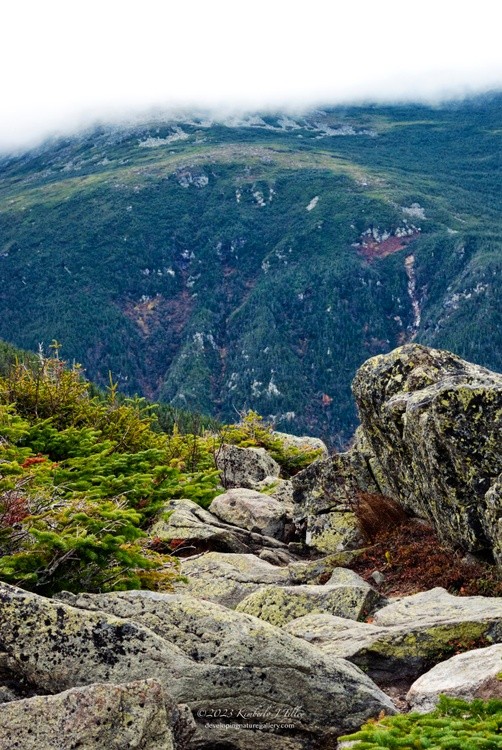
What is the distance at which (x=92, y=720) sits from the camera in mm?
7594

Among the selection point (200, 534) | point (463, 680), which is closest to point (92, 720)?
point (463, 680)

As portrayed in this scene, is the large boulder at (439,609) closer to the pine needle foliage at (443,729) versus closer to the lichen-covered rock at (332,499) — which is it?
the pine needle foliage at (443,729)

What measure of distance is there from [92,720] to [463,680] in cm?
470

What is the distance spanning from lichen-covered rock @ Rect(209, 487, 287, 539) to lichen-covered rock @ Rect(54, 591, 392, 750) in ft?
40.9

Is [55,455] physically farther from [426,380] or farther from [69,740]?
[69,740]

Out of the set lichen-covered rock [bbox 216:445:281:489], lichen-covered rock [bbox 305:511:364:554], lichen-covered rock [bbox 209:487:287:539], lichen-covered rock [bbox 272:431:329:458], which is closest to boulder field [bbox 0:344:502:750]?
lichen-covered rock [bbox 305:511:364:554]

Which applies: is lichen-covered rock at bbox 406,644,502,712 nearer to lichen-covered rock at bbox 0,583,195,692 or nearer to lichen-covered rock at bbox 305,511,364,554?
lichen-covered rock at bbox 0,583,195,692

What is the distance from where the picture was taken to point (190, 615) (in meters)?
10.0

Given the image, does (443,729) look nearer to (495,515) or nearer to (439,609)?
(439,609)

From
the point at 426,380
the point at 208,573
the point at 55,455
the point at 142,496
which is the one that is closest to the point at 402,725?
the point at 208,573

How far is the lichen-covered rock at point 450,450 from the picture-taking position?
1561 cm

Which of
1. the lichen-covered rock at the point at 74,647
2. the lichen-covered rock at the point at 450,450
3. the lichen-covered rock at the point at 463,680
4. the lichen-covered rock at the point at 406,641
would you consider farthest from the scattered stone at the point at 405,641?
the lichen-covered rock at the point at 74,647

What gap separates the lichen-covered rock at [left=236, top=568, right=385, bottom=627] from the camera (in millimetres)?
14005

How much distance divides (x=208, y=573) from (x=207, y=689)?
25.3ft
